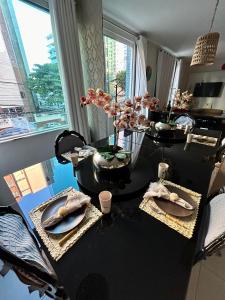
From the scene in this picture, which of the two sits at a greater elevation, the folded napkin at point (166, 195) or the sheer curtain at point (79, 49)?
the sheer curtain at point (79, 49)

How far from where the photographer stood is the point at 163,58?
4.07m

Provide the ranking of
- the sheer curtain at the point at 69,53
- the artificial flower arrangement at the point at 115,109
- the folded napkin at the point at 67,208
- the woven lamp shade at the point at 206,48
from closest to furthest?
the folded napkin at the point at 67,208
the artificial flower arrangement at the point at 115,109
the woven lamp shade at the point at 206,48
the sheer curtain at the point at 69,53

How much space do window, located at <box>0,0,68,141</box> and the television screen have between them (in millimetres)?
6264

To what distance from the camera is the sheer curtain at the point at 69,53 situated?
5.82ft

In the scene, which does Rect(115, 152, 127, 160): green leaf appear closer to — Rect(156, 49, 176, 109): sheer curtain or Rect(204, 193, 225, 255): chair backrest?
Rect(204, 193, 225, 255): chair backrest

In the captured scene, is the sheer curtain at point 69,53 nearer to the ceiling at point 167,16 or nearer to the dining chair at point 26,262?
the ceiling at point 167,16

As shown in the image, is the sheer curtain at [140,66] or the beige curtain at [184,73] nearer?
the sheer curtain at [140,66]

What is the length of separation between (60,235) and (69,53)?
2.15 m

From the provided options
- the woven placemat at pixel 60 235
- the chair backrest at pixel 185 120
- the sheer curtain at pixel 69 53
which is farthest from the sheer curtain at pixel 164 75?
the woven placemat at pixel 60 235

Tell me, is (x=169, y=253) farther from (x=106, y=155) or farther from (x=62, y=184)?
(x=62, y=184)

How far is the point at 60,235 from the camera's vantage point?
2.09ft

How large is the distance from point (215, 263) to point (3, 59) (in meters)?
2.78

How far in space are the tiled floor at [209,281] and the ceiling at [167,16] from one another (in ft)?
9.96

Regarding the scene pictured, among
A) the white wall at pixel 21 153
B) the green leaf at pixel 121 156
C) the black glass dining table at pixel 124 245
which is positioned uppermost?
the green leaf at pixel 121 156
